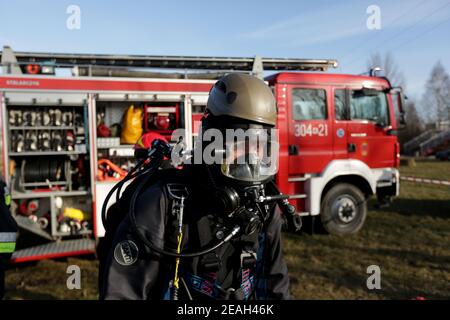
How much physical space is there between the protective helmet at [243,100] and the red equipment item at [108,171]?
3.91 meters

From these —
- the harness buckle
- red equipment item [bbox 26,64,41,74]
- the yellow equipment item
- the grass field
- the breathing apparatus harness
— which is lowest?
the grass field

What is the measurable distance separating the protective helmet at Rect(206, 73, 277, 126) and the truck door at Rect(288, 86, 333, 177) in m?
4.42

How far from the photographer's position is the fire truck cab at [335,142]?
6.11 metres

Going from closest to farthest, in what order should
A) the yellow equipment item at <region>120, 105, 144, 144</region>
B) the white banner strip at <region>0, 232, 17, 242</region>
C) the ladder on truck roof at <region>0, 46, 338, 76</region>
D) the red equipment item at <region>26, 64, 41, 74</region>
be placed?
1. the white banner strip at <region>0, 232, 17, 242</region>
2. the red equipment item at <region>26, 64, 41, 74</region>
3. the ladder on truck roof at <region>0, 46, 338, 76</region>
4. the yellow equipment item at <region>120, 105, 144, 144</region>

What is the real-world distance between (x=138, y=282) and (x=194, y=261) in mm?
257

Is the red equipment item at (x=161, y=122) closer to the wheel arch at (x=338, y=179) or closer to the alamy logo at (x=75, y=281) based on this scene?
the alamy logo at (x=75, y=281)

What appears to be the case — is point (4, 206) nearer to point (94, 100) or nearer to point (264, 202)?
point (264, 202)

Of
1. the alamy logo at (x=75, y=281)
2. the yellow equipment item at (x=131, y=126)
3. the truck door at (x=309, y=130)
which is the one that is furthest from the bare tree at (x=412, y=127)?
the alamy logo at (x=75, y=281)

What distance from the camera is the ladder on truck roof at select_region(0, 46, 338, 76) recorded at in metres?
5.31

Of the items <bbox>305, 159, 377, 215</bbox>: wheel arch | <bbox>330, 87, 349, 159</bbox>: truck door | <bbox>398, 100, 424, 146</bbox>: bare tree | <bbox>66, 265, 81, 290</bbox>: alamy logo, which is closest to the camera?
<bbox>66, 265, 81, 290</bbox>: alamy logo

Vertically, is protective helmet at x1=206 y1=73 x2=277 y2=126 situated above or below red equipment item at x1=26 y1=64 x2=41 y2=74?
below

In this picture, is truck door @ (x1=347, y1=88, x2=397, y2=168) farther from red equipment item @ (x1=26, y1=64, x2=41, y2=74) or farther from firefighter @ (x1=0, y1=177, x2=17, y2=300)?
firefighter @ (x1=0, y1=177, x2=17, y2=300)

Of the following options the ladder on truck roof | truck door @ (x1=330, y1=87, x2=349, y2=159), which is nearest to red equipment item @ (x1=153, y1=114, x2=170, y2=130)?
the ladder on truck roof

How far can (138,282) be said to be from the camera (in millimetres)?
1427
